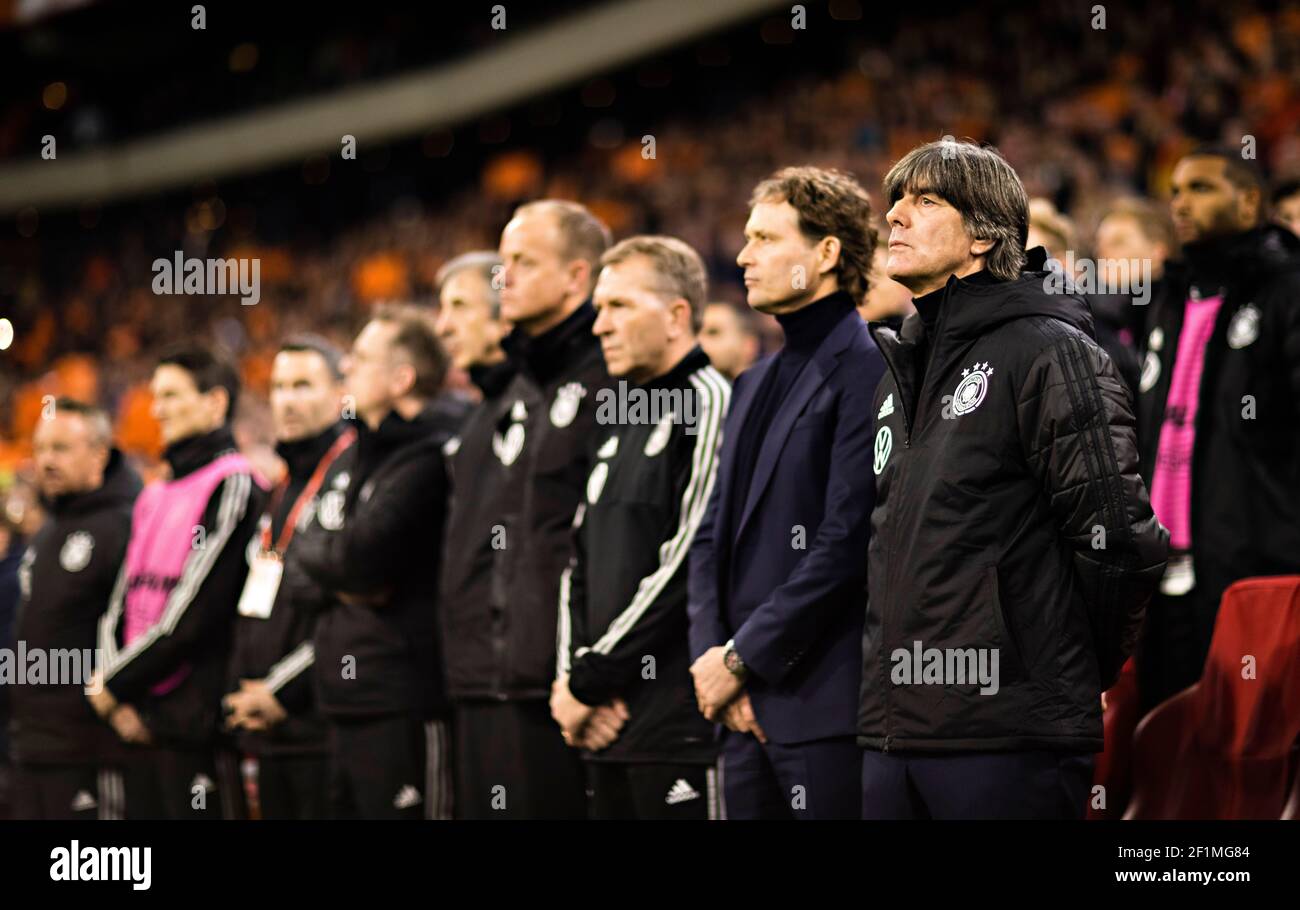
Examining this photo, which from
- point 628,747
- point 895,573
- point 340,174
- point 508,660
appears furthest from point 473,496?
point 340,174

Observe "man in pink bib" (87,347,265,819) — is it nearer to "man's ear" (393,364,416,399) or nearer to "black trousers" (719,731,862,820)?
"man's ear" (393,364,416,399)

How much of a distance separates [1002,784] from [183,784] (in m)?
3.56

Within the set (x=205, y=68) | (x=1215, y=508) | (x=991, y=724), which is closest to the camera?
(x=991, y=724)

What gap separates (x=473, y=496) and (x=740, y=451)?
3.89 ft

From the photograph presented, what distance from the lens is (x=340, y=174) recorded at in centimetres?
2109

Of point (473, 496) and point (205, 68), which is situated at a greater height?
point (205, 68)

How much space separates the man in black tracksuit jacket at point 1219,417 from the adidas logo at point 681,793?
4.62ft

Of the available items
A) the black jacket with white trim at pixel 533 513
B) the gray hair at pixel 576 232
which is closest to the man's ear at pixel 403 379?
the black jacket with white trim at pixel 533 513

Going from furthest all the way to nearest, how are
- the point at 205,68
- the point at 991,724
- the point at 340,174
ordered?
the point at 205,68
the point at 340,174
the point at 991,724

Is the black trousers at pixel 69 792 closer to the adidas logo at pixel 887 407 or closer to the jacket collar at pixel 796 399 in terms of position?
the jacket collar at pixel 796 399

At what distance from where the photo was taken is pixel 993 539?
300 cm

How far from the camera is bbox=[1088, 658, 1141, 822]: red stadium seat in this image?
155 inches
